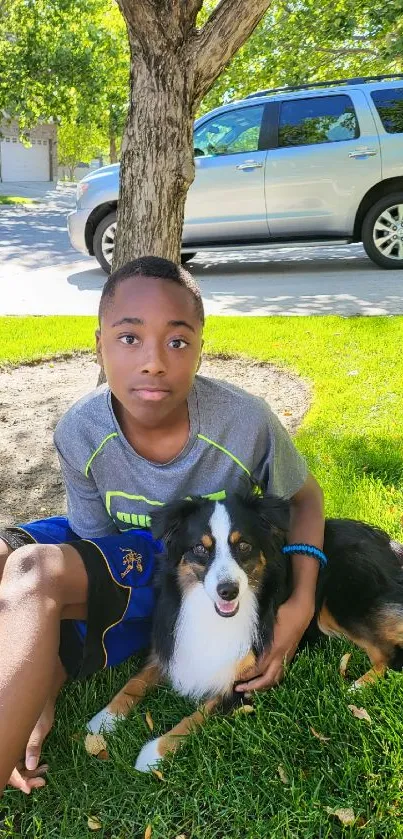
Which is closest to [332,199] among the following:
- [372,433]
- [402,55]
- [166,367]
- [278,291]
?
[278,291]

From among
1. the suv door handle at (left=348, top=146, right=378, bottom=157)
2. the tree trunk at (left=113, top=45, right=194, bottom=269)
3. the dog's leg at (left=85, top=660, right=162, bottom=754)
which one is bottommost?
the dog's leg at (left=85, top=660, right=162, bottom=754)

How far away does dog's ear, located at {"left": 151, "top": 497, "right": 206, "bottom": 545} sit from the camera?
2.11 metres

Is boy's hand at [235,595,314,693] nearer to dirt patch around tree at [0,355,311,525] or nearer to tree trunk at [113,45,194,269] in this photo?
dirt patch around tree at [0,355,311,525]

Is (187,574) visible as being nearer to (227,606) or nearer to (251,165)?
(227,606)

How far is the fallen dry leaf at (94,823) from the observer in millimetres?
1937

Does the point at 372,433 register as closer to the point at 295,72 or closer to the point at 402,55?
the point at 402,55

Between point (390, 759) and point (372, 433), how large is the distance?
2526 millimetres

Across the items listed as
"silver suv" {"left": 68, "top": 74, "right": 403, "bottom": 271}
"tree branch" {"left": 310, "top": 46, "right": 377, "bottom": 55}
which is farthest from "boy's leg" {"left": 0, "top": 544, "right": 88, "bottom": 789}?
"tree branch" {"left": 310, "top": 46, "right": 377, "bottom": 55}

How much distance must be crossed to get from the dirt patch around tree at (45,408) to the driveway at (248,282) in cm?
211

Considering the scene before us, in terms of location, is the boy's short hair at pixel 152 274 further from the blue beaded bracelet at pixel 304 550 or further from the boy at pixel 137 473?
the blue beaded bracelet at pixel 304 550

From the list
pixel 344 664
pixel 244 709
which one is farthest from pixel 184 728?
pixel 344 664

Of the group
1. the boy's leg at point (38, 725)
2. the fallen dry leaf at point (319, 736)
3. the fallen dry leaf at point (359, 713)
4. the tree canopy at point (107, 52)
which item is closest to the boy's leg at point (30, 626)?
the boy's leg at point (38, 725)

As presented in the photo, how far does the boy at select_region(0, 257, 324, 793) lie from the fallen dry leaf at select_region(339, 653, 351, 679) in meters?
0.22

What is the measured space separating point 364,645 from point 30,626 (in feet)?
3.94
